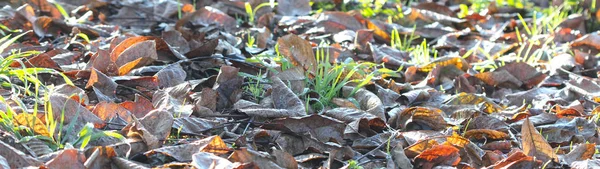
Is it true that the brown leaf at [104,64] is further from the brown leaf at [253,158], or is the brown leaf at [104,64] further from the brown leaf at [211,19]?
the brown leaf at [211,19]

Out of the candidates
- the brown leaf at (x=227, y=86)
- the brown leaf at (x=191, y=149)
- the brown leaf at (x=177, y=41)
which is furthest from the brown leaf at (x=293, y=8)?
the brown leaf at (x=191, y=149)

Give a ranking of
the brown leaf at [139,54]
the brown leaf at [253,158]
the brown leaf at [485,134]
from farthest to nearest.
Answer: the brown leaf at [139,54] < the brown leaf at [485,134] < the brown leaf at [253,158]

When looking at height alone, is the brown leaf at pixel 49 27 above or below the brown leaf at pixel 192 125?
below

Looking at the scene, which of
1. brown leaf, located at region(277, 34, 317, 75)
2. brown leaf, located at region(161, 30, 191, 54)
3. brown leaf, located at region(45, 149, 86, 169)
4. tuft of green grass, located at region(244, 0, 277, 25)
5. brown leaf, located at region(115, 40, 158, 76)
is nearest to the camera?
brown leaf, located at region(45, 149, 86, 169)

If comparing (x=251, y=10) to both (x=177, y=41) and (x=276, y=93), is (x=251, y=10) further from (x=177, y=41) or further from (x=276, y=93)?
(x=276, y=93)

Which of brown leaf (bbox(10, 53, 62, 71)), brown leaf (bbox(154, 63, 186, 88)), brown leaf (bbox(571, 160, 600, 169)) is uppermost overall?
brown leaf (bbox(10, 53, 62, 71))

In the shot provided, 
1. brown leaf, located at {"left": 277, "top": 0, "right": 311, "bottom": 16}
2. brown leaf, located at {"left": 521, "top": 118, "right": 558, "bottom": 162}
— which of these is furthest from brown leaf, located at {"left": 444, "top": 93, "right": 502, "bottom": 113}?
brown leaf, located at {"left": 277, "top": 0, "right": 311, "bottom": 16}

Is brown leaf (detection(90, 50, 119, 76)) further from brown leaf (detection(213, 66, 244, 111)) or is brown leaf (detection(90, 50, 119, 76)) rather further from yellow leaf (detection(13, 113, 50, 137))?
yellow leaf (detection(13, 113, 50, 137))
